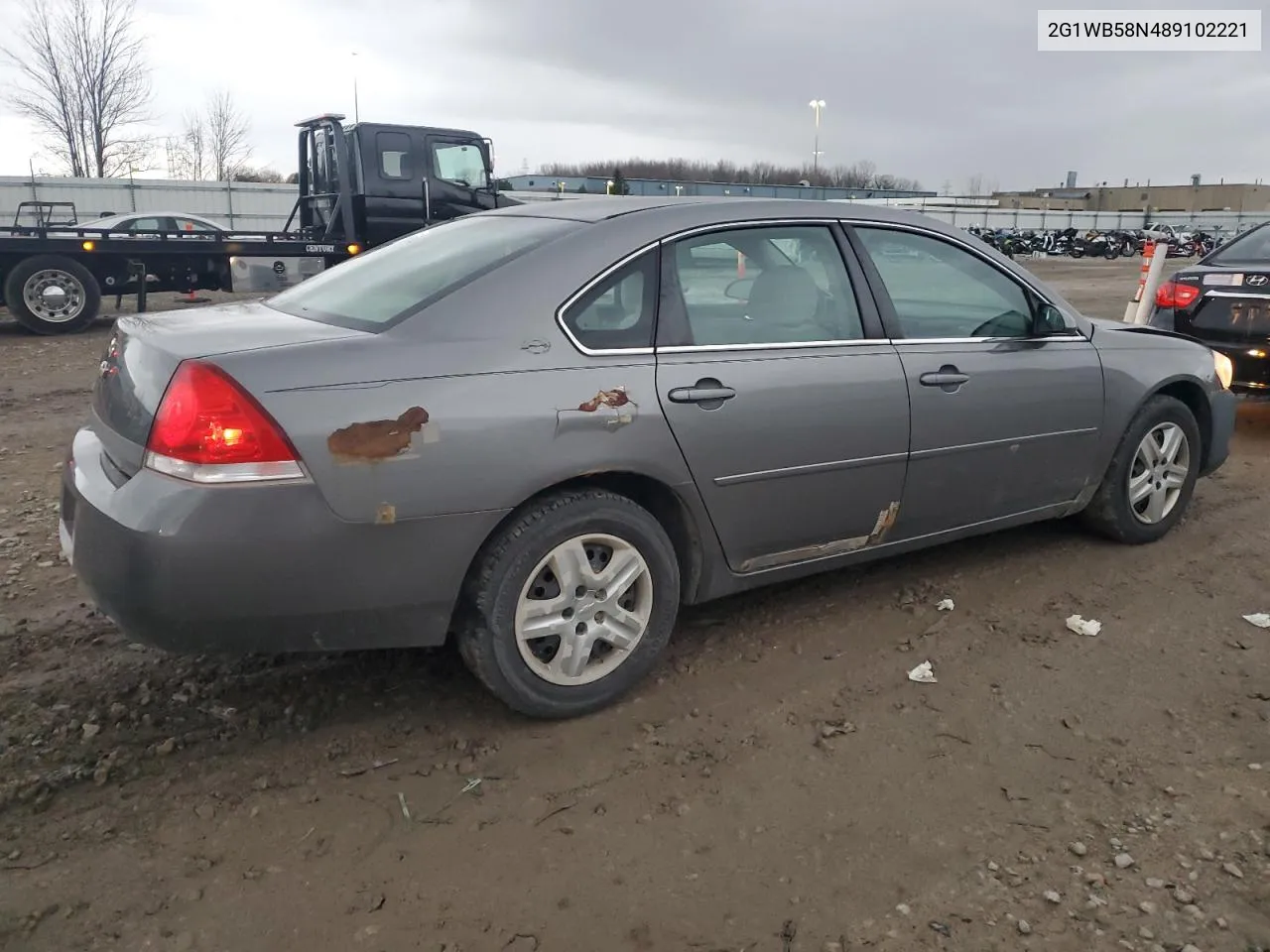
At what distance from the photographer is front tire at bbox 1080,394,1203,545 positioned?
452cm

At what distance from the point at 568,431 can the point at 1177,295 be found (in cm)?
608

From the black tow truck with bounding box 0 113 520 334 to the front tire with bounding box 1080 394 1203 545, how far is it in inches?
379

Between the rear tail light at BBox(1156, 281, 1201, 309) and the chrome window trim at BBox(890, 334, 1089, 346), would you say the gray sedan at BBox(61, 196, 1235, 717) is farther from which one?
the rear tail light at BBox(1156, 281, 1201, 309)

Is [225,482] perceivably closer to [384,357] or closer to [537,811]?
[384,357]

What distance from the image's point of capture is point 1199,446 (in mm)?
4844

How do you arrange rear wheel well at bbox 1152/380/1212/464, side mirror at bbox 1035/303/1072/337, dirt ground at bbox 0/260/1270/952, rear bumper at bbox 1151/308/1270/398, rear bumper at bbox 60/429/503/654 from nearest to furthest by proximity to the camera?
dirt ground at bbox 0/260/1270/952 < rear bumper at bbox 60/429/503/654 < side mirror at bbox 1035/303/1072/337 < rear wheel well at bbox 1152/380/1212/464 < rear bumper at bbox 1151/308/1270/398

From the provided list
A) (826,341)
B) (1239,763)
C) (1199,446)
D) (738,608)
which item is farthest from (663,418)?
(1199,446)

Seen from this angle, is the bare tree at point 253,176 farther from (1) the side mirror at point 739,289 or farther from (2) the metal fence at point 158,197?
(1) the side mirror at point 739,289

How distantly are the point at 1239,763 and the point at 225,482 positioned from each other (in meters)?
2.91

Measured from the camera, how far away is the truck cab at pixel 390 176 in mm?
12461

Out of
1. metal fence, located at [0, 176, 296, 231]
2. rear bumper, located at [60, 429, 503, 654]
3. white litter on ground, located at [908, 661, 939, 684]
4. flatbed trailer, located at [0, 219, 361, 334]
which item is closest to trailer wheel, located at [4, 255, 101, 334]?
flatbed trailer, located at [0, 219, 361, 334]

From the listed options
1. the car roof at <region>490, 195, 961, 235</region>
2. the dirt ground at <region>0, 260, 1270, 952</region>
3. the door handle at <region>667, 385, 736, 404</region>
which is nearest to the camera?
the dirt ground at <region>0, 260, 1270, 952</region>

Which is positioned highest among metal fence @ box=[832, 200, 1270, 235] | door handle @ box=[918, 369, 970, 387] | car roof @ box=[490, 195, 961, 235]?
metal fence @ box=[832, 200, 1270, 235]

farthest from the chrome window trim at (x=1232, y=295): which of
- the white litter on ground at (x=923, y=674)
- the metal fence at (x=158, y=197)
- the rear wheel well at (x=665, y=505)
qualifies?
the metal fence at (x=158, y=197)
